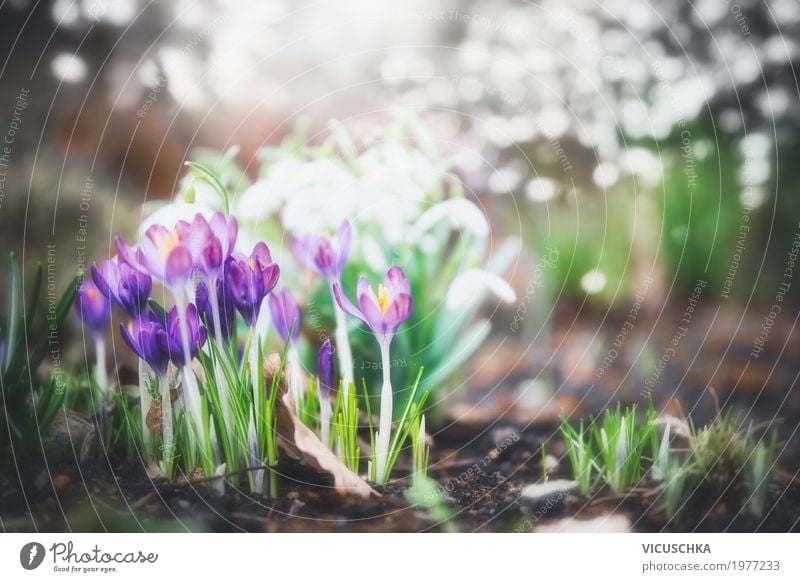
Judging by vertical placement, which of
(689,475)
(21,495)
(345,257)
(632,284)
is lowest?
(689,475)

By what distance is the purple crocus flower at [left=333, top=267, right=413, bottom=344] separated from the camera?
35.6 inches

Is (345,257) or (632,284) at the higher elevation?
(345,257)

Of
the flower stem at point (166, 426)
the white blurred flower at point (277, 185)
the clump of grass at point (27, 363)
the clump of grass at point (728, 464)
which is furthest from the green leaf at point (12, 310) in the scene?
the clump of grass at point (728, 464)

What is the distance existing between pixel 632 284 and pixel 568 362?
0.14 m

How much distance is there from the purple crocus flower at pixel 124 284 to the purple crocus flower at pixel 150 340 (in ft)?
0.05

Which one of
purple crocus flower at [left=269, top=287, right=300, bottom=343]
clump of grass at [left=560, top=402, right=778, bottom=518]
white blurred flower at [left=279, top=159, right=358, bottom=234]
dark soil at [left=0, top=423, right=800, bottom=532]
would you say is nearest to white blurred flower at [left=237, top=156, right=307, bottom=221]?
white blurred flower at [left=279, top=159, right=358, bottom=234]

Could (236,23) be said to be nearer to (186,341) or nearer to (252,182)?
(252,182)

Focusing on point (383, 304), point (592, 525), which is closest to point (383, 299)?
point (383, 304)

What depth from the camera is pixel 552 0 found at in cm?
95

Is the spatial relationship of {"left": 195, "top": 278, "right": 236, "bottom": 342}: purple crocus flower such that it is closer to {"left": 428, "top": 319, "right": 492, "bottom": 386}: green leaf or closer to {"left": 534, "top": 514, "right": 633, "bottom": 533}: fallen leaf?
{"left": 428, "top": 319, "right": 492, "bottom": 386}: green leaf

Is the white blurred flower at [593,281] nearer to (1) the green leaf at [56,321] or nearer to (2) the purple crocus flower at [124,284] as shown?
(2) the purple crocus flower at [124,284]

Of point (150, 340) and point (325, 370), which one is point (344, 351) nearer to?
point (325, 370)

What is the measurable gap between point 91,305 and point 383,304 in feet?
1.30

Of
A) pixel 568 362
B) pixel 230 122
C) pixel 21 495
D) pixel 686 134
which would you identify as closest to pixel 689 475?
pixel 568 362
